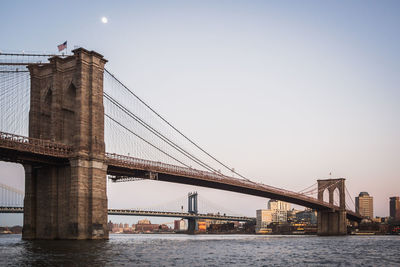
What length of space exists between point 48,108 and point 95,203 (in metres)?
14.4

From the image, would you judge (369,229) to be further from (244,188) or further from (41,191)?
(41,191)

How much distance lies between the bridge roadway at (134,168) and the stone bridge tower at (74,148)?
79.3 inches

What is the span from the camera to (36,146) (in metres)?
50.7

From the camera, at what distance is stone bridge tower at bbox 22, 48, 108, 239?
53.8m

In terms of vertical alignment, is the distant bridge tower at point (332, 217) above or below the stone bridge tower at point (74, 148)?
below

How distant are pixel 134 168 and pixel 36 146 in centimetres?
1415

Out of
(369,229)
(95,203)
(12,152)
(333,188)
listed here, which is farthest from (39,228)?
(369,229)

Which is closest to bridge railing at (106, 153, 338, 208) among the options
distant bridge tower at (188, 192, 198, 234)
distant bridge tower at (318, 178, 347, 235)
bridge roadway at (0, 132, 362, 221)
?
bridge roadway at (0, 132, 362, 221)

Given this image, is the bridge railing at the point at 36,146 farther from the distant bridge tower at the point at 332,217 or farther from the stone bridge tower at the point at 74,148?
the distant bridge tower at the point at 332,217

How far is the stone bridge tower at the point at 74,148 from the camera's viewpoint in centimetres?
5384

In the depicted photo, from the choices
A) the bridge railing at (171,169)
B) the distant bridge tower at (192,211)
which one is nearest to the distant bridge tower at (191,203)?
the distant bridge tower at (192,211)

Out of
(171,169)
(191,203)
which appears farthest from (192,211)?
(171,169)

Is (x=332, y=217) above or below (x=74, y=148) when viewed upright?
below

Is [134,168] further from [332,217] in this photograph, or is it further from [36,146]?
[332,217]
